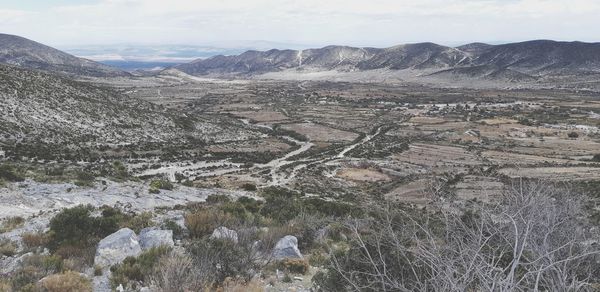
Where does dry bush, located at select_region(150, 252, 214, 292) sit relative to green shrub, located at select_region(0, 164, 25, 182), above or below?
above

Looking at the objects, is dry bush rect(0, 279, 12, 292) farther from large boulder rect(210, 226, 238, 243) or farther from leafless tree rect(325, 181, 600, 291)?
leafless tree rect(325, 181, 600, 291)

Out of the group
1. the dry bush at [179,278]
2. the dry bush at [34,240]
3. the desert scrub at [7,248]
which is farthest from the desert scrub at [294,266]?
the desert scrub at [7,248]

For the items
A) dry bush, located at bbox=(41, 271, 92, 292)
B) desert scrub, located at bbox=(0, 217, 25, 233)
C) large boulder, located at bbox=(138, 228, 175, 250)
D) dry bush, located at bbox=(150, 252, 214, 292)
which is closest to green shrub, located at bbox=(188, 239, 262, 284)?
dry bush, located at bbox=(150, 252, 214, 292)

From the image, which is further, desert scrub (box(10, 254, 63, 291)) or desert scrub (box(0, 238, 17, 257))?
desert scrub (box(0, 238, 17, 257))

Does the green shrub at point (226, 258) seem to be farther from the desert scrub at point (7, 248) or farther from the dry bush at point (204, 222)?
the desert scrub at point (7, 248)

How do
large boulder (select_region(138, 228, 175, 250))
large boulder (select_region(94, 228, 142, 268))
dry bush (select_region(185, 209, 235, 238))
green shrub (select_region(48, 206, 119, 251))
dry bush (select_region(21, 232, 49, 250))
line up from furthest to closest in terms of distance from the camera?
dry bush (select_region(185, 209, 235, 238)), green shrub (select_region(48, 206, 119, 251)), large boulder (select_region(138, 228, 175, 250)), dry bush (select_region(21, 232, 49, 250)), large boulder (select_region(94, 228, 142, 268))

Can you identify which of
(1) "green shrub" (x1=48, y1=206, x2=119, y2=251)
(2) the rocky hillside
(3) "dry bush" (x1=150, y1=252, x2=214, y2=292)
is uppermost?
(3) "dry bush" (x1=150, y1=252, x2=214, y2=292)

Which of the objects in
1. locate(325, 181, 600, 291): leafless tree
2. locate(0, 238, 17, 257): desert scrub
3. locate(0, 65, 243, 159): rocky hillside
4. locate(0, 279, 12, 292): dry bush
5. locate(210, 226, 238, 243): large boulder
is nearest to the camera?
locate(325, 181, 600, 291): leafless tree
